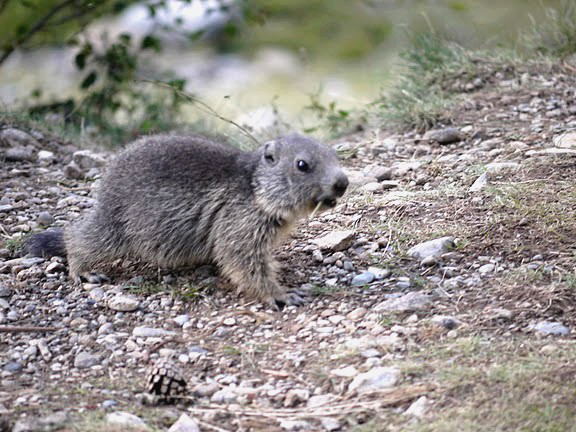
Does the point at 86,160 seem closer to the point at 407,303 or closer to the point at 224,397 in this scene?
the point at 407,303

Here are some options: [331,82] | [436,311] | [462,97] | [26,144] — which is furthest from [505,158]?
[331,82]

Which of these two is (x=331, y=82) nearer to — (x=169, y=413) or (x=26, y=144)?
(x=26, y=144)

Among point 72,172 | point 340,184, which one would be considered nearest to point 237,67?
point 72,172

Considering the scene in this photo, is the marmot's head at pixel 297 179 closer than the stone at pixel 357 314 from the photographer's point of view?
No

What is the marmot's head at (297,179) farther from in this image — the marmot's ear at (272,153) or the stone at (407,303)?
the stone at (407,303)

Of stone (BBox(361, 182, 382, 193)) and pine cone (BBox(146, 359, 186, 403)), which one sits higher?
stone (BBox(361, 182, 382, 193))

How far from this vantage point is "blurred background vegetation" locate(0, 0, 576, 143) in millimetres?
8531

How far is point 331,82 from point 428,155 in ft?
26.5

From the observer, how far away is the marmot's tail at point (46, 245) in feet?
19.5

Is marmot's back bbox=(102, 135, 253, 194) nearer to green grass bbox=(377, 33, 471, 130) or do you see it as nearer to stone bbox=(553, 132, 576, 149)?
green grass bbox=(377, 33, 471, 130)

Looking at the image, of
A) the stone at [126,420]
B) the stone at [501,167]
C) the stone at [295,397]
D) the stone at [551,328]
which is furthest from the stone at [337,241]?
the stone at [126,420]

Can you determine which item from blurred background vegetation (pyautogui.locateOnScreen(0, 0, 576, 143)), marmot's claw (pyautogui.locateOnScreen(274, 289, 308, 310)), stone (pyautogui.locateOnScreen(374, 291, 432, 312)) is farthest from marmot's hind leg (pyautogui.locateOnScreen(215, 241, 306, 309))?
blurred background vegetation (pyautogui.locateOnScreen(0, 0, 576, 143))

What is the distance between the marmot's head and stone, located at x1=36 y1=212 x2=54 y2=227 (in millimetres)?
1876

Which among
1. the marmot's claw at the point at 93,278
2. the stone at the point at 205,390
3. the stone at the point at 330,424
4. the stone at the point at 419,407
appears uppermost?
the stone at the point at 419,407
